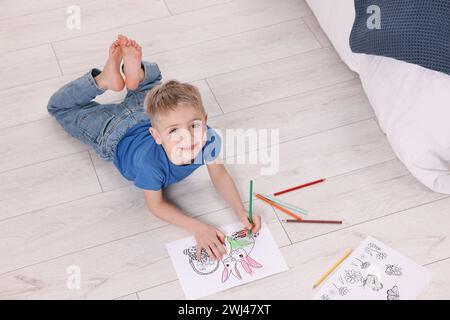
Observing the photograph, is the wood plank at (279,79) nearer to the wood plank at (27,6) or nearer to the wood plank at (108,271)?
the wood plank at (108,271)

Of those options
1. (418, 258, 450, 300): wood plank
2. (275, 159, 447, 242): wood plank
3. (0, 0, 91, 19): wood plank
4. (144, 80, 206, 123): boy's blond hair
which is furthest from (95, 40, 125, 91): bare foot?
(418, 258, 450, 300): wood plank

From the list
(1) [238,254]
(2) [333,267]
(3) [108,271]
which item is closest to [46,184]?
(3) [108,271]

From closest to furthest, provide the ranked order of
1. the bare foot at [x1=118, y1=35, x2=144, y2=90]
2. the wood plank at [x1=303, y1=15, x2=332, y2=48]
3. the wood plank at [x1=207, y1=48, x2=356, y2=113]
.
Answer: the bare foot at [x1=118, y1=35, x2=144, y2=90] → the wood plank at [x1=207, y1=48, x2=356, y2=113] → the wood plank at [x1=303, y1=15, x2=332, y2=48]

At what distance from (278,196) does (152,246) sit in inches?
13.5

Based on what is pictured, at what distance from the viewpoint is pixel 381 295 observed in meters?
1.25

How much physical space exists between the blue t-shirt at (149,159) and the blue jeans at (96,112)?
3 centimetres

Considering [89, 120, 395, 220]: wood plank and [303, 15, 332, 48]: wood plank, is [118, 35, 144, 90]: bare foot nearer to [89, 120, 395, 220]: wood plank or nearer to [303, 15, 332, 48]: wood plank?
[89, 120, 395, 220]: wood plank

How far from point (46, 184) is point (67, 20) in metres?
0.70

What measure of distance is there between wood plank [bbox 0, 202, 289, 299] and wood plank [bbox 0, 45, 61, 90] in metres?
0.67

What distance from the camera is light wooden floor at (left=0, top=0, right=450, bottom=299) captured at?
52.2 inches

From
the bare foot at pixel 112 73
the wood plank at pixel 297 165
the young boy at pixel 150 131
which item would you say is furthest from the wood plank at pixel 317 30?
the bare foot at pixel 112 73

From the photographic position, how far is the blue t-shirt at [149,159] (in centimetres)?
132
